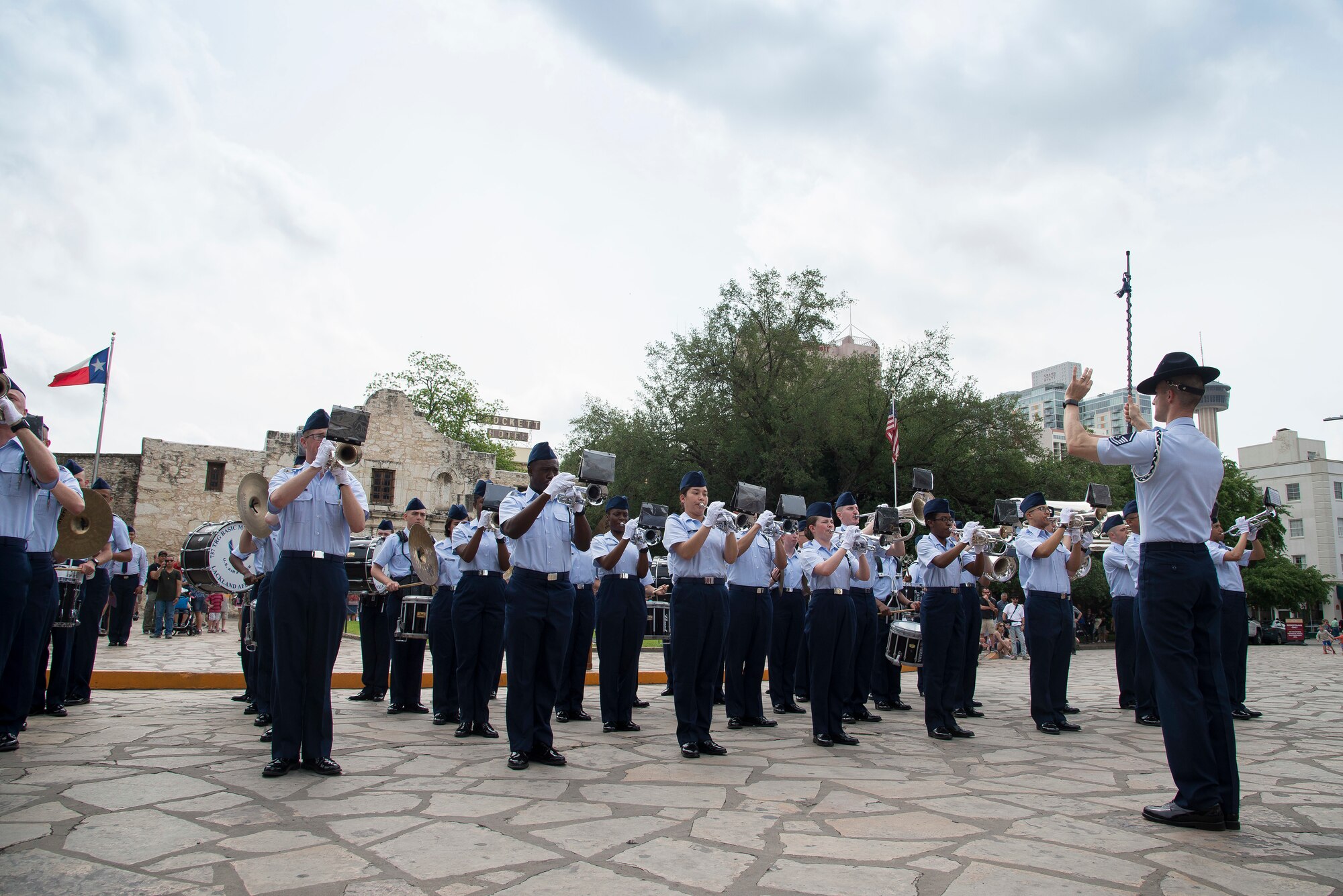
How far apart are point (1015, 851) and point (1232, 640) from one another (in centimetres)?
576

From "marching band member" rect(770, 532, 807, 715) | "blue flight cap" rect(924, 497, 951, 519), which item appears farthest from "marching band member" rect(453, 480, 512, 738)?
"blue flight cap" rect(924, 497, 951, 519)

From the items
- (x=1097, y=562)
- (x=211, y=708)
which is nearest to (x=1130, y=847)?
(x=211, y=708)

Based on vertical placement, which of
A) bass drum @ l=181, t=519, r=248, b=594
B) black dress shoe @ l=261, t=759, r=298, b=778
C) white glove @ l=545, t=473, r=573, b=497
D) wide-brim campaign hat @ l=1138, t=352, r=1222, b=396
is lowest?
black dress shoe @ l=261, t=759, r=298, b=778

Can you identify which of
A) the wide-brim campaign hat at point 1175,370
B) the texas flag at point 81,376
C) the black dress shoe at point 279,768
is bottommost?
the black dress shoe at point 279,768

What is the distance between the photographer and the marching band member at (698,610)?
6727 millimetres

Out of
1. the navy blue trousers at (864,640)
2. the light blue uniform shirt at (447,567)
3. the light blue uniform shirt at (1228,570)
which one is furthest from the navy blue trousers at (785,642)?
the light blue uniform shirt at (1228,570)

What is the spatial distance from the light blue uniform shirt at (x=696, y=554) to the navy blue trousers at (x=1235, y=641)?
4877 mm

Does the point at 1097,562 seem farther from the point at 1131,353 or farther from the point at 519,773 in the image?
the point at 519,773

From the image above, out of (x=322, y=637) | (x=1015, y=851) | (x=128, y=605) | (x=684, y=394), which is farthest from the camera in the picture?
(x=684, y=394)

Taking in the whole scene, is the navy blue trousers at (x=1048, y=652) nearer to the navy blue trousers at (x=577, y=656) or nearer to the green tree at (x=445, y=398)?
the navy blue trousers at (x=577, y=656)

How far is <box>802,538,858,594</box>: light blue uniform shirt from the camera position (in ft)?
24.7

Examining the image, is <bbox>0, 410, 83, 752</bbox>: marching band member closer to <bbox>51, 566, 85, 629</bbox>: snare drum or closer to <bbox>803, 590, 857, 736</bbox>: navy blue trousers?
<bbox>51, 566, 85, 629</bbox>: snare drum

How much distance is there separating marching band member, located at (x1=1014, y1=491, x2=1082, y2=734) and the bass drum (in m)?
8.50

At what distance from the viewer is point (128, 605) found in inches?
635
